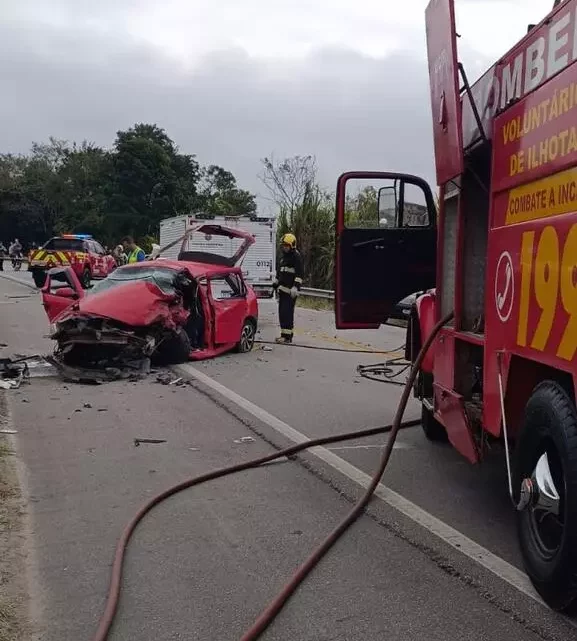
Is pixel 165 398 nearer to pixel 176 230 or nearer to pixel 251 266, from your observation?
pixel 251 266

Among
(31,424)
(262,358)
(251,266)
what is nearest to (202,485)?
(31,424)

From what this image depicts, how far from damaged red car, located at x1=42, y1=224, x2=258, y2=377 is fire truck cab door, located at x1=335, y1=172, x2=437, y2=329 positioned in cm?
426

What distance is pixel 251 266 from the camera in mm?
19625

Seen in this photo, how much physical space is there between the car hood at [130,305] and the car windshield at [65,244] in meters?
19.0

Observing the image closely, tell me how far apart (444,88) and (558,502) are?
2619mm

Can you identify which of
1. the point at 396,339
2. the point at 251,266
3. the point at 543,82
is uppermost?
the point at 543,82

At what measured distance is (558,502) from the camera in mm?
3484

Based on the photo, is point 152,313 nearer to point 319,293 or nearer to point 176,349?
point 176,349

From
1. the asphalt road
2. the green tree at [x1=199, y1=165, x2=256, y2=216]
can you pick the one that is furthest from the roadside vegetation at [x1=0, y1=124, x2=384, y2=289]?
the asphalt road

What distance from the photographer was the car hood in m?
10.0

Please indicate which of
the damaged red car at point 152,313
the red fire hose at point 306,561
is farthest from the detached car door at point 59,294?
the red fire hose at point 306,561

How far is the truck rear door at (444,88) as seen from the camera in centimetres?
449

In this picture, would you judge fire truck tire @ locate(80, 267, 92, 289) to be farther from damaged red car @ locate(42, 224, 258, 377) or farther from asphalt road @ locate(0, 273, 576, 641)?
asphalt road @ locate(0, 273, 576, 641)

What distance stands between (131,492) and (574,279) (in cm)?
346
